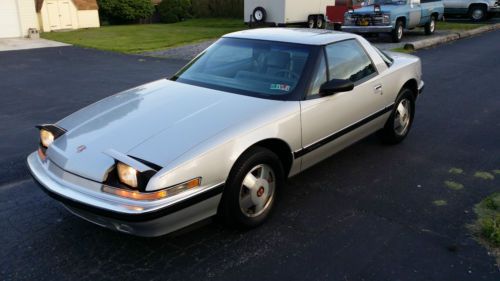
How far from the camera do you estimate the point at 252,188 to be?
3.55 m

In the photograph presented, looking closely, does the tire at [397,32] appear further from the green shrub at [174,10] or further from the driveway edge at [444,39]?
the green shrub at [174,10]

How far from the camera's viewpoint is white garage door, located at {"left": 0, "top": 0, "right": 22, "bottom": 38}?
739 inches

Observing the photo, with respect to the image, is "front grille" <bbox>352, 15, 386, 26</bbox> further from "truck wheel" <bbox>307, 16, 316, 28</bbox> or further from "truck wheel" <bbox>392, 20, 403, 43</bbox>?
"truck wheel" <bbox>307, 16, 316, 28</bbox>

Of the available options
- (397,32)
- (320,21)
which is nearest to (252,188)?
(397,32)

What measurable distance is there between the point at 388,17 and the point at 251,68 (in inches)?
475

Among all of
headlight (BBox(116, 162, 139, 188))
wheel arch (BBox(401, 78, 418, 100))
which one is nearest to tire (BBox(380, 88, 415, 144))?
wheel arch (BBox(401, 78, 418, 100))

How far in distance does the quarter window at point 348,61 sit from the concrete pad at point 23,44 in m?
14.4

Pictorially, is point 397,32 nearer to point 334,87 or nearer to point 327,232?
point 334,87

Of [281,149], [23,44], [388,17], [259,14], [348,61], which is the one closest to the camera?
[281,149]

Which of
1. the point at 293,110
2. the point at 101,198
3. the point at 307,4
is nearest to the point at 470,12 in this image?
the point at 307,4

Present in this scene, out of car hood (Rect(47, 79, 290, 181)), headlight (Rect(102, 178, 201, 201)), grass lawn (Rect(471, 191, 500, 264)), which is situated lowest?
grass lawn (Rect(471, 191, 500, 264))

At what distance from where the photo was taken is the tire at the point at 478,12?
23234 mm

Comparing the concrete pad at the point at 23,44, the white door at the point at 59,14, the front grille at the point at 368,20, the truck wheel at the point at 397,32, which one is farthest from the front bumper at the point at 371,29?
the white door at the point at 59,14

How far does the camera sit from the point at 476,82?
934cm
